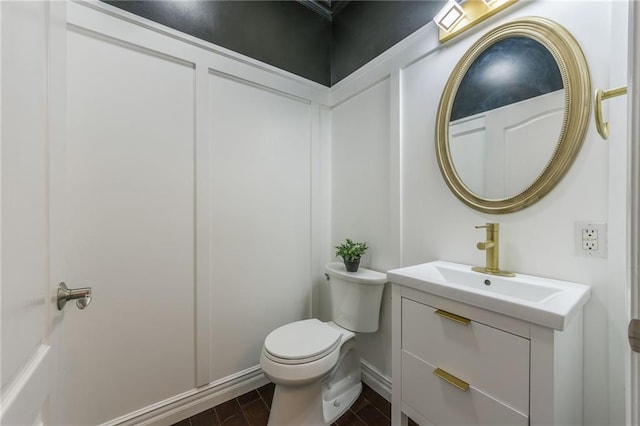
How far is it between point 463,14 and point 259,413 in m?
2.34

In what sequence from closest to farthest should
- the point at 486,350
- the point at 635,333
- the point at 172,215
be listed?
the point at 635,333
the point at 486,350
the point at 172,215

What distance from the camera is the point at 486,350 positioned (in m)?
0.82

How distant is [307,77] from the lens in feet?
6.51

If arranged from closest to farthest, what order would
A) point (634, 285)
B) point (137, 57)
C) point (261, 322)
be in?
1. point (634, 285)
2. point (137, 57)
3. point (261, 322)

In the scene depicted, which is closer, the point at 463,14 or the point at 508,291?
the point at 508,291

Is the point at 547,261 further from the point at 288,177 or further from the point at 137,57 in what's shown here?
the point at 137,57

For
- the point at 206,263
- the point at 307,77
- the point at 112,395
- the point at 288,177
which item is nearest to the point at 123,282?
the point at 206,263

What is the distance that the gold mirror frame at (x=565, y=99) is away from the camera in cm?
92

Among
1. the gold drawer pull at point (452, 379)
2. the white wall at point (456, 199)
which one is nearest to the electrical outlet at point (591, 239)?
the white wall at point (456, 199)

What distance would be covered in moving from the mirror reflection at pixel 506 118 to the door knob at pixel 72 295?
1.47m

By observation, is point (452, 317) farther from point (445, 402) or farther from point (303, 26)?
point (303, 26)

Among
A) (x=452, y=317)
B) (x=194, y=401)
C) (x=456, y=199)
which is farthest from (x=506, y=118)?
(x=194, y=401)

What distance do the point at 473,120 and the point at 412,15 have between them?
78cm

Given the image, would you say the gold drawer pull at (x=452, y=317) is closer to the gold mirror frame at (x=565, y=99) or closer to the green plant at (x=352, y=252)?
the gold mirror frame at (x=565, y=99)
